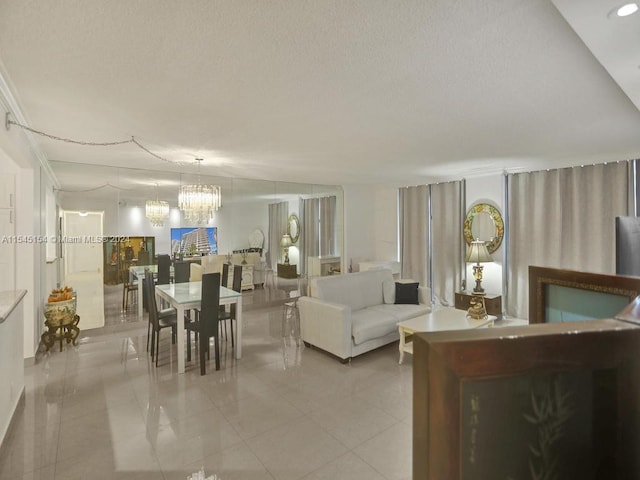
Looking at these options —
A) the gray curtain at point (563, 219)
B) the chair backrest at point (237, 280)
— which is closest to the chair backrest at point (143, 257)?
the chair backrest at point (237, 280)

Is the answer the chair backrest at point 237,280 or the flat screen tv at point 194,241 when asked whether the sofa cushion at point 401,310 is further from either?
the flat screen tv at point 194,241

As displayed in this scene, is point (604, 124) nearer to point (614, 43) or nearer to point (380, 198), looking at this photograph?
point (614, 43)

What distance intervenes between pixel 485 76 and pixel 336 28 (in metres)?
1.11

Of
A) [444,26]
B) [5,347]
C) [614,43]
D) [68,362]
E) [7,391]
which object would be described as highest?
[444,26]

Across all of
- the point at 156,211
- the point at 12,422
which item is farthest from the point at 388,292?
the point at 12,422

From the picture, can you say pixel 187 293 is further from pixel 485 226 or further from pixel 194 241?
pixel 485 226

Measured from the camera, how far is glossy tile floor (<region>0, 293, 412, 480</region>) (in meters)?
2.16

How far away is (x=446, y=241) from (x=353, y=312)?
3024 mm

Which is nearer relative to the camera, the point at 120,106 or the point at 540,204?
the point at 120,106

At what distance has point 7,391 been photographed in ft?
8.08

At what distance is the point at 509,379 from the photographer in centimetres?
50

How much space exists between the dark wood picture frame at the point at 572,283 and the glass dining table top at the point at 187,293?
3.31m

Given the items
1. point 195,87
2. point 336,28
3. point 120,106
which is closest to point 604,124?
point 336,28

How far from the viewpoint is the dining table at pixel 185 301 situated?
359 centimetres
